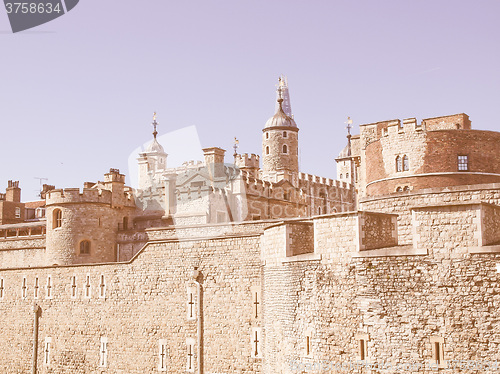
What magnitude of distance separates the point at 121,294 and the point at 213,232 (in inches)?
223

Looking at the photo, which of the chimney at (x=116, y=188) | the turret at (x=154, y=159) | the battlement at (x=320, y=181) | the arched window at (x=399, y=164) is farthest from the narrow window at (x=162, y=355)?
the turret at (x=154, y=159)

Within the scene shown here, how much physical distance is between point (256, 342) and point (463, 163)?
11.3 metres

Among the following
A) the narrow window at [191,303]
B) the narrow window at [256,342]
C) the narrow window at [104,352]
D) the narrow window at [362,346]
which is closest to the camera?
the narrow window at [362,346]

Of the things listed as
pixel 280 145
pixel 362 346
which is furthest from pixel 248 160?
pixel 362 346

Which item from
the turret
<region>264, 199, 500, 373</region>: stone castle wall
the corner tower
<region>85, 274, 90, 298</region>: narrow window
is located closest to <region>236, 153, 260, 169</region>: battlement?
the corner tower

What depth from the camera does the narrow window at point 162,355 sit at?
88.8 ft

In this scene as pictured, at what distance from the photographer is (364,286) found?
17.7 meters

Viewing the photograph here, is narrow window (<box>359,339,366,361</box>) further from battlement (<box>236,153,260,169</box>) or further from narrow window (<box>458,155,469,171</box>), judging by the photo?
battlement (<box>236,153,260,169</box>)

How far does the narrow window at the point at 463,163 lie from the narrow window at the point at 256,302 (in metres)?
10.3

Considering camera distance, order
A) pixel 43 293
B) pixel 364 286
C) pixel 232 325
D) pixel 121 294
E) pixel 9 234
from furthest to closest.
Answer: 1. pixel 9 234
2. pixel 43 293
3. pixel 121 294
4. pixel 232 325
5. pixel 364 286

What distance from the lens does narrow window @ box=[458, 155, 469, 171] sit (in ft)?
95.2

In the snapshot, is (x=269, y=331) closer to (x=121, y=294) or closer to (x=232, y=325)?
(x=232, y=325)

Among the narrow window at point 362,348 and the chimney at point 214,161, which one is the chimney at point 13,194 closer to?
the chimney at point 214,161

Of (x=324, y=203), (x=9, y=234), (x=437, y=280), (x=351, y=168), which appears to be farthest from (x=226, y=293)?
(x=351, y=168)
